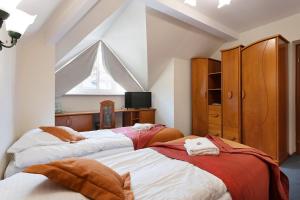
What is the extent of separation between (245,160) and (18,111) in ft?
8.41

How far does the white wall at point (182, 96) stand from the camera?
4207 mm

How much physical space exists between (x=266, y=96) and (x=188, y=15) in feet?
5.91

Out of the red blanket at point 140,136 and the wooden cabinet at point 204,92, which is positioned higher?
the wooden cabinet at point 204,92

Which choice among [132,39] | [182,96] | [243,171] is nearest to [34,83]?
[132,39]

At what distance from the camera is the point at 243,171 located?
1270mm

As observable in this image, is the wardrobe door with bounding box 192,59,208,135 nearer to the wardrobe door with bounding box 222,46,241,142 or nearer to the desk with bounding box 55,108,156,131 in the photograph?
the wardrobe door with bounding box 222,46,241,142

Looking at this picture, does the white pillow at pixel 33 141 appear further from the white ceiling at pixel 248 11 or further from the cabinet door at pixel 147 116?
the white ceiling at pixel 248 11

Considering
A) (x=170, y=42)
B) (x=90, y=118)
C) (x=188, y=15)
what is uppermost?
(x=188, y=15)

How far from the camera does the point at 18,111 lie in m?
2.27

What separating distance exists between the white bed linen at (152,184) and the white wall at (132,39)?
2.28 meters

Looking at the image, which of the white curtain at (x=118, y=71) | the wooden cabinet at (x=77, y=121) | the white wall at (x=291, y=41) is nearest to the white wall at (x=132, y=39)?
the white curtain at (x=118, y=71)

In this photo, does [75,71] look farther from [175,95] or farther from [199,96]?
[199,96]

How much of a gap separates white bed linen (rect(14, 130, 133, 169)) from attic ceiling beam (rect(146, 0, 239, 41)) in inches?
74.9

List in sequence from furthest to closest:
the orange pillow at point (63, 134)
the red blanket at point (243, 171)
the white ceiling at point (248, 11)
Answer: the white ceiling at point (248, 11) < the orange pillow at point (63, 134) < the red blanket at point (243, 171)
